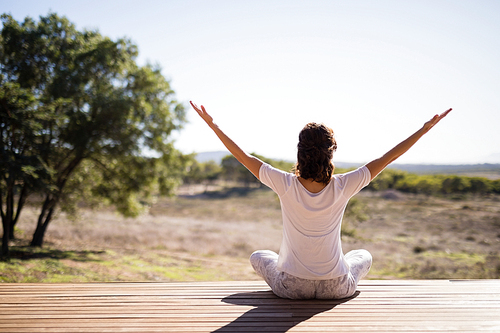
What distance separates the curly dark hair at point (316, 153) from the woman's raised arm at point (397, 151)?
12.8 inches

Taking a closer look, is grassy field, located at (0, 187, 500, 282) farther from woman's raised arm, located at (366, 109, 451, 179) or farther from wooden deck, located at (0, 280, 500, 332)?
woman's raised arm, located at (366, 109, 451, 179)

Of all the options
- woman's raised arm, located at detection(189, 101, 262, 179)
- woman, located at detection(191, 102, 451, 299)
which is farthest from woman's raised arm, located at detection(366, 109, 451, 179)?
woman's raised arm, located at detection(189, 101, 262, 179)

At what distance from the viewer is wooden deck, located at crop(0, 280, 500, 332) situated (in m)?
2.19

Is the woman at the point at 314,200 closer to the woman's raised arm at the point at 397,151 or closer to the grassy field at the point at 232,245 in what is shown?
the woman's raised arm at the point at 397,151

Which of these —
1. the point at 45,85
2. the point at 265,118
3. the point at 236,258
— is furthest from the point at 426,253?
the point at 265,118

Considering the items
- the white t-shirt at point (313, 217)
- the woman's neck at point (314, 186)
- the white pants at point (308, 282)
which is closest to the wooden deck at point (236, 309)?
the white pants at point (308, 282)

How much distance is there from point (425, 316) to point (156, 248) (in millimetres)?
16628

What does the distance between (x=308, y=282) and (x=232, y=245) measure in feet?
57.4

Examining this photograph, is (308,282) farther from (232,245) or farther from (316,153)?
(232,245)

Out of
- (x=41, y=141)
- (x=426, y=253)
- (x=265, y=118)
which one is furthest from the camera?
(x=265, y=118)

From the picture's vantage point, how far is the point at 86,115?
35.1 ft

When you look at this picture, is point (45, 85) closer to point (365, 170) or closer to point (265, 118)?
point (365, 170)

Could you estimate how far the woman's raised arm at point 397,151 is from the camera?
2.30 m

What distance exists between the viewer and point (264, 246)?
801 inches
